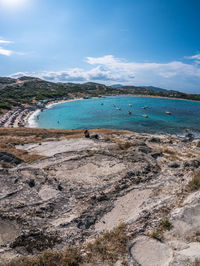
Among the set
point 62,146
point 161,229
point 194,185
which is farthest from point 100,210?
point 62,146

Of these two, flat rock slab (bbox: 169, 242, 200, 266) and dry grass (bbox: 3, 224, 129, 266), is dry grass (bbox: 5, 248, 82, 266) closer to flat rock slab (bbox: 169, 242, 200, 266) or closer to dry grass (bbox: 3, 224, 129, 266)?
dry grass (bbox: 3, 224, 129, 266)

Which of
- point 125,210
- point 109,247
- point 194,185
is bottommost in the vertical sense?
point 125,210

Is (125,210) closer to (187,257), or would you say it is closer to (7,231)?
(187,257)

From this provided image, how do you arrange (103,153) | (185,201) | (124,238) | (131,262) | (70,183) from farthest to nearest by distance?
(103,153)
(70,183)
(185,201)
(124,238)
(131,262)

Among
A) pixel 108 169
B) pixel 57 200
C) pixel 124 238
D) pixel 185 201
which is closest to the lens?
pixel 124 238

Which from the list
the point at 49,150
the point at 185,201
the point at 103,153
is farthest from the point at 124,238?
the point at 49,150

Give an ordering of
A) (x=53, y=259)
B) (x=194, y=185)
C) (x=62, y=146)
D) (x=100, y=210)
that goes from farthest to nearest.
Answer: (x=62, y=146)
(x=194, y=185)
(x=100, y=210)
(x=53, y=259)

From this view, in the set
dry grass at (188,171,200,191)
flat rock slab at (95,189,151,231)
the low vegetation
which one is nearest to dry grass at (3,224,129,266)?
flat rock slab at (95,189,151,231)

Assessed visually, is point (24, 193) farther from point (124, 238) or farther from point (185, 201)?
point (185, 201)
